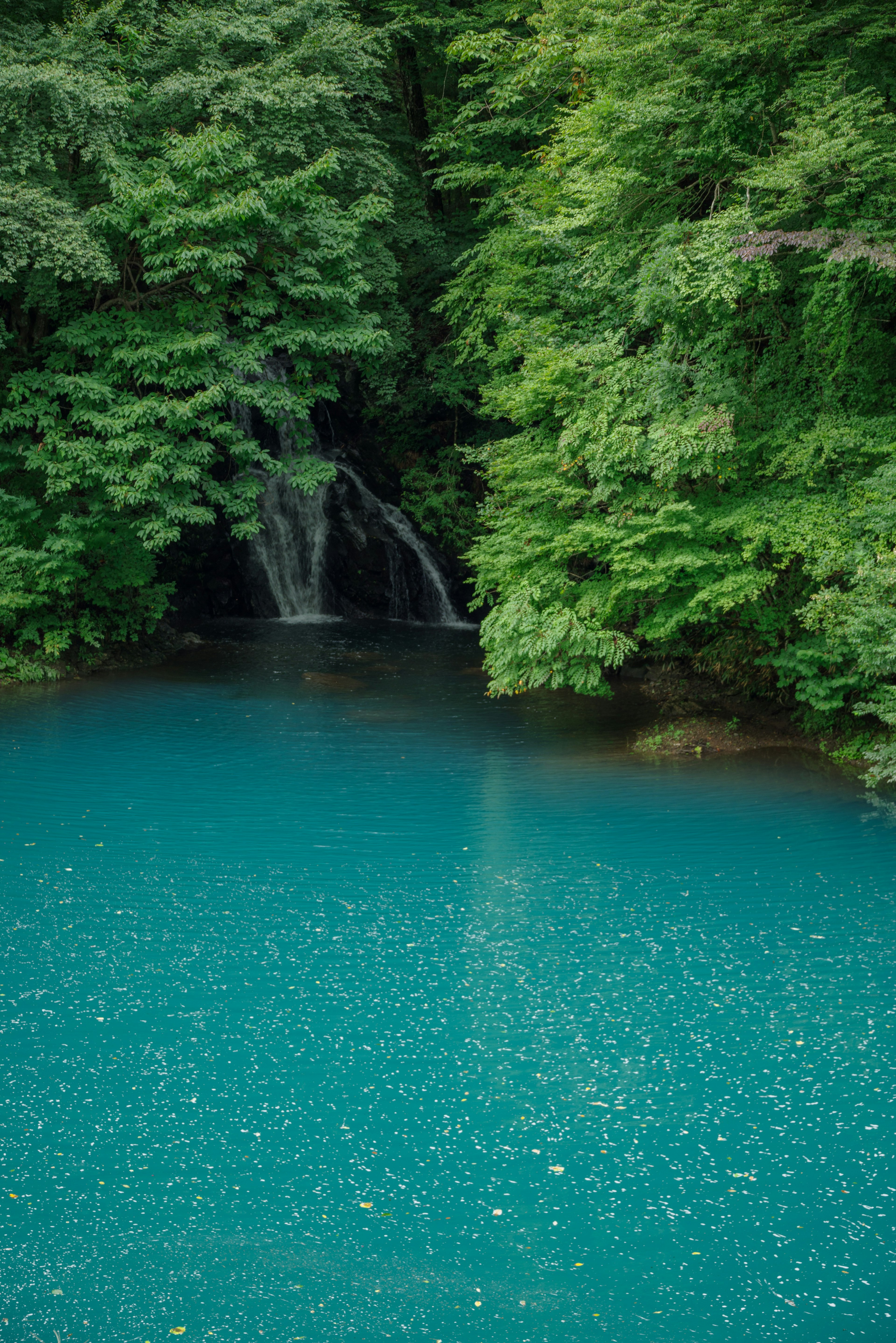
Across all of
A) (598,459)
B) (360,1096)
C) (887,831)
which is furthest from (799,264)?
(360,1096)

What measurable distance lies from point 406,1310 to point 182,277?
15419 mm

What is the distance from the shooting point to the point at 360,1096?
6.33 meters

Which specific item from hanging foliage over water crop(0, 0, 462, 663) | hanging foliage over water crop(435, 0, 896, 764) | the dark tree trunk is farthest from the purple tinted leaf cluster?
the dark tree trunk

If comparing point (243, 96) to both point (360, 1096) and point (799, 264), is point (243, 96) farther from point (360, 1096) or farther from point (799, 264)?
point (360, 1096)

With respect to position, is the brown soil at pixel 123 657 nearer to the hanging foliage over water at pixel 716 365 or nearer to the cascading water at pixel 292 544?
the cascading water at pixel 292 544

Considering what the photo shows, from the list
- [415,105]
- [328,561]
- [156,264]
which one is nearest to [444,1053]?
[156,264]

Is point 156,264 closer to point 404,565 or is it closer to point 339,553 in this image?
point 339,553

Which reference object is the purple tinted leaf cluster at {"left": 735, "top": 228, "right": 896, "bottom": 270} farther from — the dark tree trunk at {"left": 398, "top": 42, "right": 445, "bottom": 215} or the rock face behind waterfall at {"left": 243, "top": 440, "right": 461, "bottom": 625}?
the rock face behind waterfall at {"left": 243, "top": 440, "right": 461, "bottom": 625}

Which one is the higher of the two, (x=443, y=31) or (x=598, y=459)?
(x=443, y=31)

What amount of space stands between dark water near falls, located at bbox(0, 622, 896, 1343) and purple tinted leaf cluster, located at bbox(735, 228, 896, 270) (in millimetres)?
5232

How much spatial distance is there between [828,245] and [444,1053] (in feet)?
27.1

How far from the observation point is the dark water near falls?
15.8 feet

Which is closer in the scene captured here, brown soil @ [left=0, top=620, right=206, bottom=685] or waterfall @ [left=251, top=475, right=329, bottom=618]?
brown soil @ [left=0, top=620, right=206, bottom=685]

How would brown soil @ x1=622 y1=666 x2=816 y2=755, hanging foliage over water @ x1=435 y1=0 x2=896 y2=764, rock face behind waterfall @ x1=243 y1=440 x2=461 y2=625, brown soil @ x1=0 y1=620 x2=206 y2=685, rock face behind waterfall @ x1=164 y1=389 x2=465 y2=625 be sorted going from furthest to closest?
1. rock face behind waterfall @ x1=243 y1=440 x2=461 y2=625
2. rock face behind waterfall @ x1=164 y1=389 x2=465 y2=625
3. brown soil @ x1=0 y1=620 x2=206 y2=685
4. brown soil @ x1=622 y1=666 x2=816 y2=755
5. hanging foliage over water @ x1=435 y1=0 x2=896 y2=764
